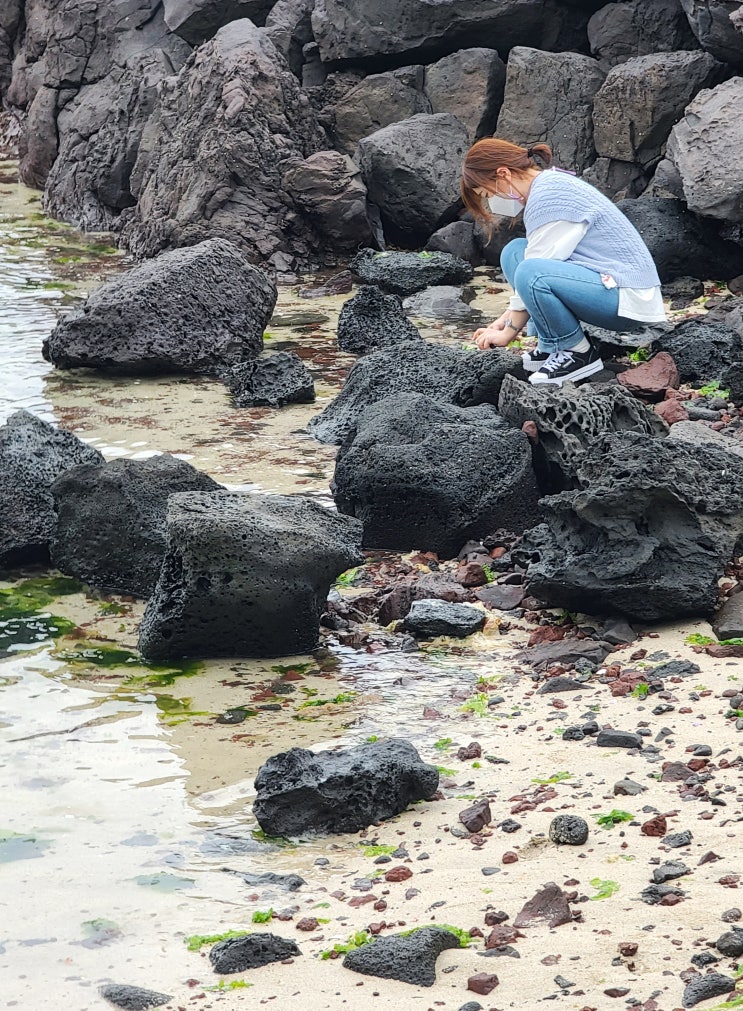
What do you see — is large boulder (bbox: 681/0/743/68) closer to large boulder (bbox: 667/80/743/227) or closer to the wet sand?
large boulder (bbox: 667/80/743/227)

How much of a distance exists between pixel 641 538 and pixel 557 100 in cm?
761

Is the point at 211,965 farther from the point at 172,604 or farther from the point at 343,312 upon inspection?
the point at 343,312

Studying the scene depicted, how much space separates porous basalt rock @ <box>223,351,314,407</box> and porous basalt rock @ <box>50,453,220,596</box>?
2.12 meters

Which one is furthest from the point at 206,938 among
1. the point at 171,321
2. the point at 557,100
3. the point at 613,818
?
the point at 557,100

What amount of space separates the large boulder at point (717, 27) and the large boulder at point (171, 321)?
3.86m

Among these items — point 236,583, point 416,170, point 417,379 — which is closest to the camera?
point 236,583

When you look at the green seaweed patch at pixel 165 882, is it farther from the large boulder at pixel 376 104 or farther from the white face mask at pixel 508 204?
the large boulder at pixel 376 104

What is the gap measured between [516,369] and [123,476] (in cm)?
213

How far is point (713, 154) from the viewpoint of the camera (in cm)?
923

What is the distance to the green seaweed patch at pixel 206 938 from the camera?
10.6 ft

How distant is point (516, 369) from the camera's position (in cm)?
691

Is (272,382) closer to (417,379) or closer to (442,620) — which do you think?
(417,379)

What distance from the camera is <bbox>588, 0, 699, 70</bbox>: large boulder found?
11.4 m

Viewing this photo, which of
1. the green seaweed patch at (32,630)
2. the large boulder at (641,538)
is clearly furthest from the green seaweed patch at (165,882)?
the large boulder at (641,538)
